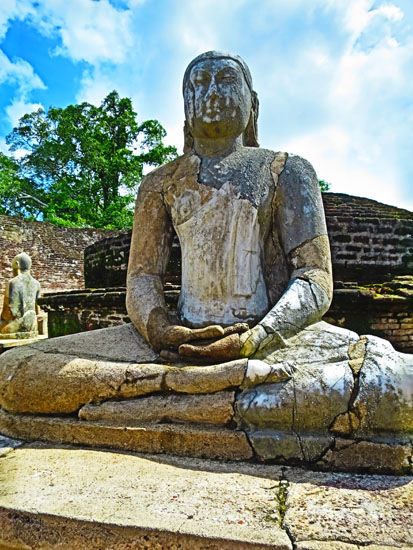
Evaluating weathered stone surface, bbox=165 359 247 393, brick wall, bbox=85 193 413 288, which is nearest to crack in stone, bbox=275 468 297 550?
weathered stone surface, bbox=165 359 247 393

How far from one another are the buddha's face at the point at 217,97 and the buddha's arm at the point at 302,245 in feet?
1.19

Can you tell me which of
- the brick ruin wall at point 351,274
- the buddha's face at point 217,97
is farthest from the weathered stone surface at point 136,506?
the brick ruin wall at point 351,274

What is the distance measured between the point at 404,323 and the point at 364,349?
2.86 m

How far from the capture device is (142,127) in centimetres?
2127

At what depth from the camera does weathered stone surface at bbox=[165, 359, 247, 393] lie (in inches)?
68.2

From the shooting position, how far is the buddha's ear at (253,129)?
99.5 inches

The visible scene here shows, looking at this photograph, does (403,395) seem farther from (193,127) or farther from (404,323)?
(404,323)

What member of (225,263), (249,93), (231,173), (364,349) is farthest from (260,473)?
(249,93)

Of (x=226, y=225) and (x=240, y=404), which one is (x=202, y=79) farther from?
(x=240, y=404)

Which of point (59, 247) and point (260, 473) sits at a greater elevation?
point (59, 247)

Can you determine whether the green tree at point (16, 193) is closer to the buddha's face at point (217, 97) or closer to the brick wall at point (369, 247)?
the brick wall at point (369, 247)

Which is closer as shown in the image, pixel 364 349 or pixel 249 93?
pixel 364 349

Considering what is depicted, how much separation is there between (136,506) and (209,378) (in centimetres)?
56

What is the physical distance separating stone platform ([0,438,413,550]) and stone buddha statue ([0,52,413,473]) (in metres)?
0.14
